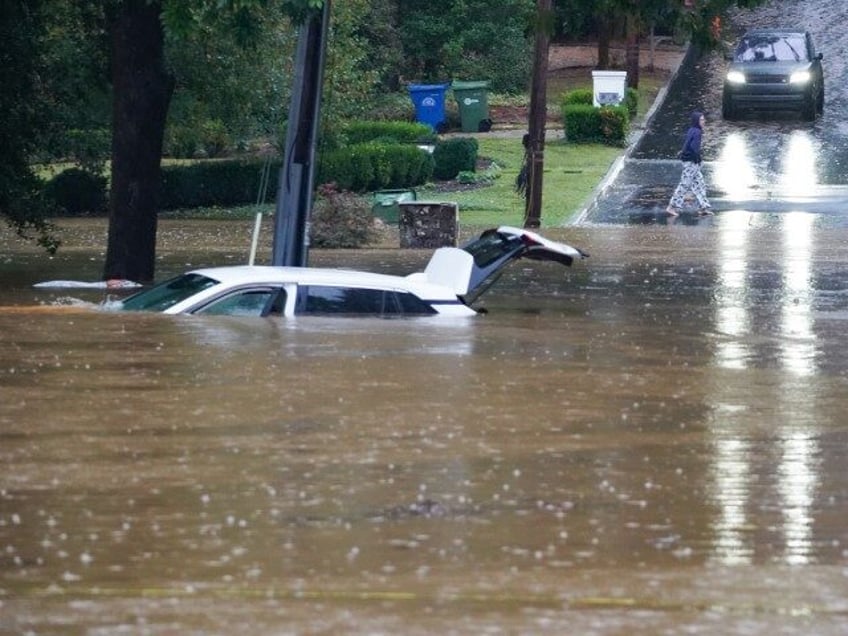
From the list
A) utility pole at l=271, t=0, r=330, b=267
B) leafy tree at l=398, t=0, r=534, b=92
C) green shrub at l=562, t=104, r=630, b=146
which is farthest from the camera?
leafy tree at l=398, t=0, r=534, b=92

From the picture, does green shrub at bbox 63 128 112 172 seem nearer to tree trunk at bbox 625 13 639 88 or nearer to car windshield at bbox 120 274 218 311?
tree trunk at bbox 625 13 639 88

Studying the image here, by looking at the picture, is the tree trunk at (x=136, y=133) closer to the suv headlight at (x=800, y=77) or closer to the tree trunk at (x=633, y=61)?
the suv headlight at (x=800, y=77)

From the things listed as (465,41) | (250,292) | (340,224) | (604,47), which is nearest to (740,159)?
(604,47)

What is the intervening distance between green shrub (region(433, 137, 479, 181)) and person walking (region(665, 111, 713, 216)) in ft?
22.5

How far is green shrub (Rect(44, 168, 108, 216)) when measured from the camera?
34.8 metres

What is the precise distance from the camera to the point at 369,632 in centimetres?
644

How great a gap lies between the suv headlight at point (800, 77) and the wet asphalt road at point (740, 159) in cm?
108

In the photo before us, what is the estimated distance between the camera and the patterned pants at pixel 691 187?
30812 mm

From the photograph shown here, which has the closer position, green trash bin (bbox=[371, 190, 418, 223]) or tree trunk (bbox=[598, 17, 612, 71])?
green trash bin (bbox=[371, 190, 418, 223])

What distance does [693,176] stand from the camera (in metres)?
30.8

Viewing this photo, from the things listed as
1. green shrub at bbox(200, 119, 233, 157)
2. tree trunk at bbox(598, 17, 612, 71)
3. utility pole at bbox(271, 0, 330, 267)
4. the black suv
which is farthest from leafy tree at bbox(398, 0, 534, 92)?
utility pole at bbox(271, 0, 330, 267)

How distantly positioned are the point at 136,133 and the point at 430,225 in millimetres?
7160

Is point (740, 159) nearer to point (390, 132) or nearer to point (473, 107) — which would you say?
point (390, 132)

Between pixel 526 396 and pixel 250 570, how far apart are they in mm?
4965
